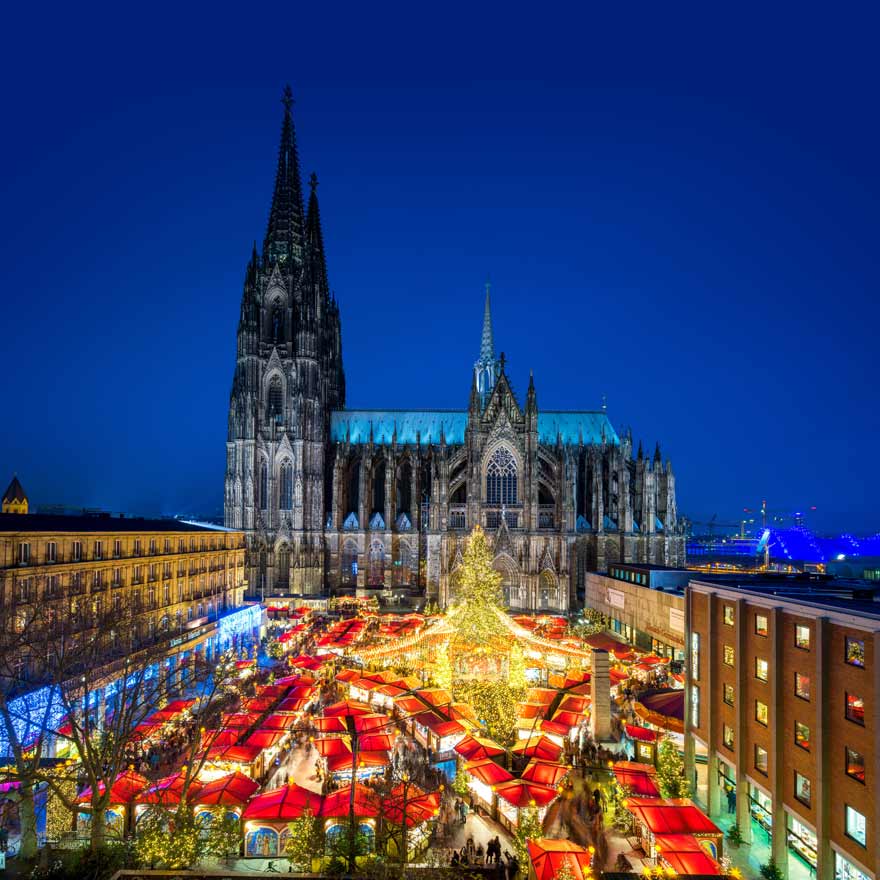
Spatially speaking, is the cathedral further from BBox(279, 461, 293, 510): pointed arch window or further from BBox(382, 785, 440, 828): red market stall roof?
BBox(382, 785, 440, 828): red market stall roof

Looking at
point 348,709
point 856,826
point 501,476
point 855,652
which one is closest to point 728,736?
point 856,826

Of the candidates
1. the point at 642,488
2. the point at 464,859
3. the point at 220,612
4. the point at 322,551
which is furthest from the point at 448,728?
the point at 642,488

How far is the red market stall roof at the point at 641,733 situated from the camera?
1088 inches

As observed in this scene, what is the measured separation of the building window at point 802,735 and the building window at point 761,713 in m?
1.75

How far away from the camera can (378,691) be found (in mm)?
32594

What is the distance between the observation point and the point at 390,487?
222 ft

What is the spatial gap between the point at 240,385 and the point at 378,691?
4516cm

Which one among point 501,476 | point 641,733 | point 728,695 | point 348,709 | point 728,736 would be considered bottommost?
point 641,733

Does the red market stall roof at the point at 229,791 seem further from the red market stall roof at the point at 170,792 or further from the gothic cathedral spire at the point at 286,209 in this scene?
the gothic cathedral spire at the point at 286,209

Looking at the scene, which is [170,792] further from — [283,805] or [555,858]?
[555,858]

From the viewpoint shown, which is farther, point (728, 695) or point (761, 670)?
point (728, 695)

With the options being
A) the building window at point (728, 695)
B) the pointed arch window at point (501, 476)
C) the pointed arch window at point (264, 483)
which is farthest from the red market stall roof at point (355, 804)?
the pointed arch window at point (264, 483)

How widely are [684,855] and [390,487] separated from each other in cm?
5203

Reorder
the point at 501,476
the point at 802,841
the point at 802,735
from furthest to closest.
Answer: the point at 501,476 < the point at 802,735 < the point at 802,841
